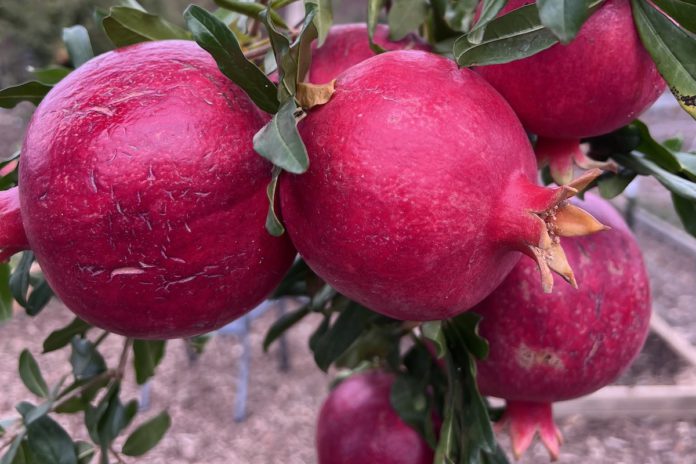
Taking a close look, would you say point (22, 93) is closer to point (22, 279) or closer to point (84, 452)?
point (22, 279)

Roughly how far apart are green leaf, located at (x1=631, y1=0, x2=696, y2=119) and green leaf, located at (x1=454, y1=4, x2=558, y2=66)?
0.09m

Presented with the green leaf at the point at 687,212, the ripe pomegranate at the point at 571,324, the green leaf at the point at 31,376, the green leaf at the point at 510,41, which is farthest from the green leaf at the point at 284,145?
the green leaf at the point at 31,376

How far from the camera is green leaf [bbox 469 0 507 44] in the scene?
0.50 m

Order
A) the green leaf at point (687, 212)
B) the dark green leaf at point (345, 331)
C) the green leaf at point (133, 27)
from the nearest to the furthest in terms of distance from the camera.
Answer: the green leaf at point (133, 27), the green leaf at point (687, 212), the dark green leaf at point (345, 331)

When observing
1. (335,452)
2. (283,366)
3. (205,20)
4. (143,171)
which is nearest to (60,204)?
(143,171)

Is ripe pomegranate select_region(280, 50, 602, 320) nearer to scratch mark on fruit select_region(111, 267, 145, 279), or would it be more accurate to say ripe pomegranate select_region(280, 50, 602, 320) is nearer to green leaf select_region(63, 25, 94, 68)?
scratch mark on fruit select_region(111, 267, 145, 279)

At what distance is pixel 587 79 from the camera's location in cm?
54

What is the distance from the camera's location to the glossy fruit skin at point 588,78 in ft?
1.73

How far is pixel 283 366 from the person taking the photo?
338 centimetres

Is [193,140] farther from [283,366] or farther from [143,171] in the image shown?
[283,366]

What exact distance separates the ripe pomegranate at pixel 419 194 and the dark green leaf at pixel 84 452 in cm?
61

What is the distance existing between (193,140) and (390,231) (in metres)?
0.16

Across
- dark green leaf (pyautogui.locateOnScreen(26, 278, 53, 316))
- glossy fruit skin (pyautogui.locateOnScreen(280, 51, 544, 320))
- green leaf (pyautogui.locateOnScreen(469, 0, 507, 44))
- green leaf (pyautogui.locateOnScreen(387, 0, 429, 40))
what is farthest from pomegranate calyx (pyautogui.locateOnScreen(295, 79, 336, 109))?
dark green leaf (pyautogui.locateOnScreen(26, 278, 53, 316))

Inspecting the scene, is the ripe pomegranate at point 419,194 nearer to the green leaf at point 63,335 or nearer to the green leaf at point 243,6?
the green leaf at point 243,6
